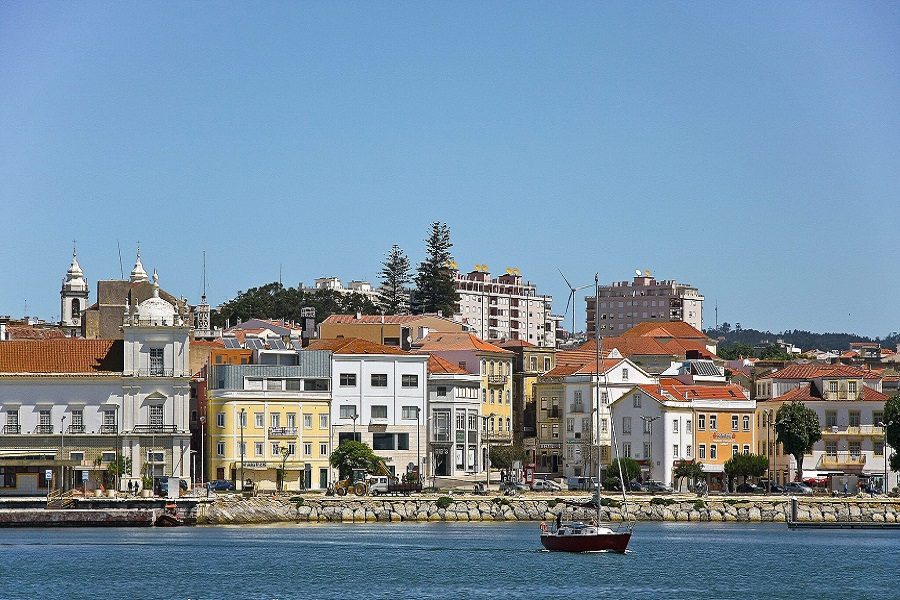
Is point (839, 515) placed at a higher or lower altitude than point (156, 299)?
lower

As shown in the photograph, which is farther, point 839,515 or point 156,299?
point 156,299


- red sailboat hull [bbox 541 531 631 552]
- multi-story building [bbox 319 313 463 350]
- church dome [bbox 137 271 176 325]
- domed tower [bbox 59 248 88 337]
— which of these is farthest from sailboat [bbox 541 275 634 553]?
domed tower [bbox 59 248 88 337]

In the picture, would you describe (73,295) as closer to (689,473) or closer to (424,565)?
(689,473)

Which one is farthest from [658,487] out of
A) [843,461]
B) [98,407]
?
[98,407]

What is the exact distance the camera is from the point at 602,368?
4958 inches

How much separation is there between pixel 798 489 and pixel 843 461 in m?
8.02

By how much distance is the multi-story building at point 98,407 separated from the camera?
10831 cm

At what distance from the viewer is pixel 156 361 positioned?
111m

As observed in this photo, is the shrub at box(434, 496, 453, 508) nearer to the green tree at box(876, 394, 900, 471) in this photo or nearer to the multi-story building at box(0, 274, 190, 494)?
the multi-story building at box(0, 274, 190, 494)

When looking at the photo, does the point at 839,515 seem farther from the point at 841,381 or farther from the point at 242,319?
the point at 242,319

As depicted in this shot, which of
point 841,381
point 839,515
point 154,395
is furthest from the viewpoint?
point 841,381

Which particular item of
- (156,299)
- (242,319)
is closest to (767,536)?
(156,299)

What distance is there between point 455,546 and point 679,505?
22873 mm

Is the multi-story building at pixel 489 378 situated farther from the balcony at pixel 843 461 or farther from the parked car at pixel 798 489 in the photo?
the balcony at pixel 843 461
